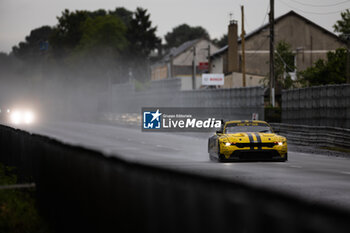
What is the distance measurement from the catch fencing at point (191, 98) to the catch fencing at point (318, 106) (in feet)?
20.1

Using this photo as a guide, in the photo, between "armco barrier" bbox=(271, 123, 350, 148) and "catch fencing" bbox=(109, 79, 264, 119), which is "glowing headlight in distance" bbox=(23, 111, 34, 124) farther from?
"armco barrier" bbox=(271, 123, 350, 148)

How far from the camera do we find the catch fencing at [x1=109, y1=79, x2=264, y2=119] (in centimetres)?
3903

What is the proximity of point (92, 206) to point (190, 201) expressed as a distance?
8.46 feet

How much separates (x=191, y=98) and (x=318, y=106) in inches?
932

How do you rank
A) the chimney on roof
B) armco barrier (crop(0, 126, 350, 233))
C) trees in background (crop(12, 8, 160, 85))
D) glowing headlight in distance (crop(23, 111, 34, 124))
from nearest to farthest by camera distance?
armco barrier (crop(0, 126, 350, 233)), glowing headlight in distance (crop(23, 111, 34, 124)), the chimney on roof, trees in background (crop(12, 8, 160, 85))

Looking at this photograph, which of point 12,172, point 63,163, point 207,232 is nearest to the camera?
point 207,232

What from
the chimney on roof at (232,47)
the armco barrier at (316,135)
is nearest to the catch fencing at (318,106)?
the armco barrier at (316,135)

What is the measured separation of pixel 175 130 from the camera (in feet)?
158

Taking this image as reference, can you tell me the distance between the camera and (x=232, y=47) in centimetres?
8281

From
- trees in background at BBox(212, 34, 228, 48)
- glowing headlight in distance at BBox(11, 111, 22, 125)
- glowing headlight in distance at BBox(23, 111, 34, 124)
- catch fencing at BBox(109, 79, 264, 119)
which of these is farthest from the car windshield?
trees in background at BBox(212, 34, 228, 48)

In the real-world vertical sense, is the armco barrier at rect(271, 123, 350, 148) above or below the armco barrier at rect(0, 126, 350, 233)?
below

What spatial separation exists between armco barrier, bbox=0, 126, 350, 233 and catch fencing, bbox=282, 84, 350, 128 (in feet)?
60.1

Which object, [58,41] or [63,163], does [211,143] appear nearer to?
[63,163]

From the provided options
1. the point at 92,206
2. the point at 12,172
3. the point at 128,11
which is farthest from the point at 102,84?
the point at 92,206
